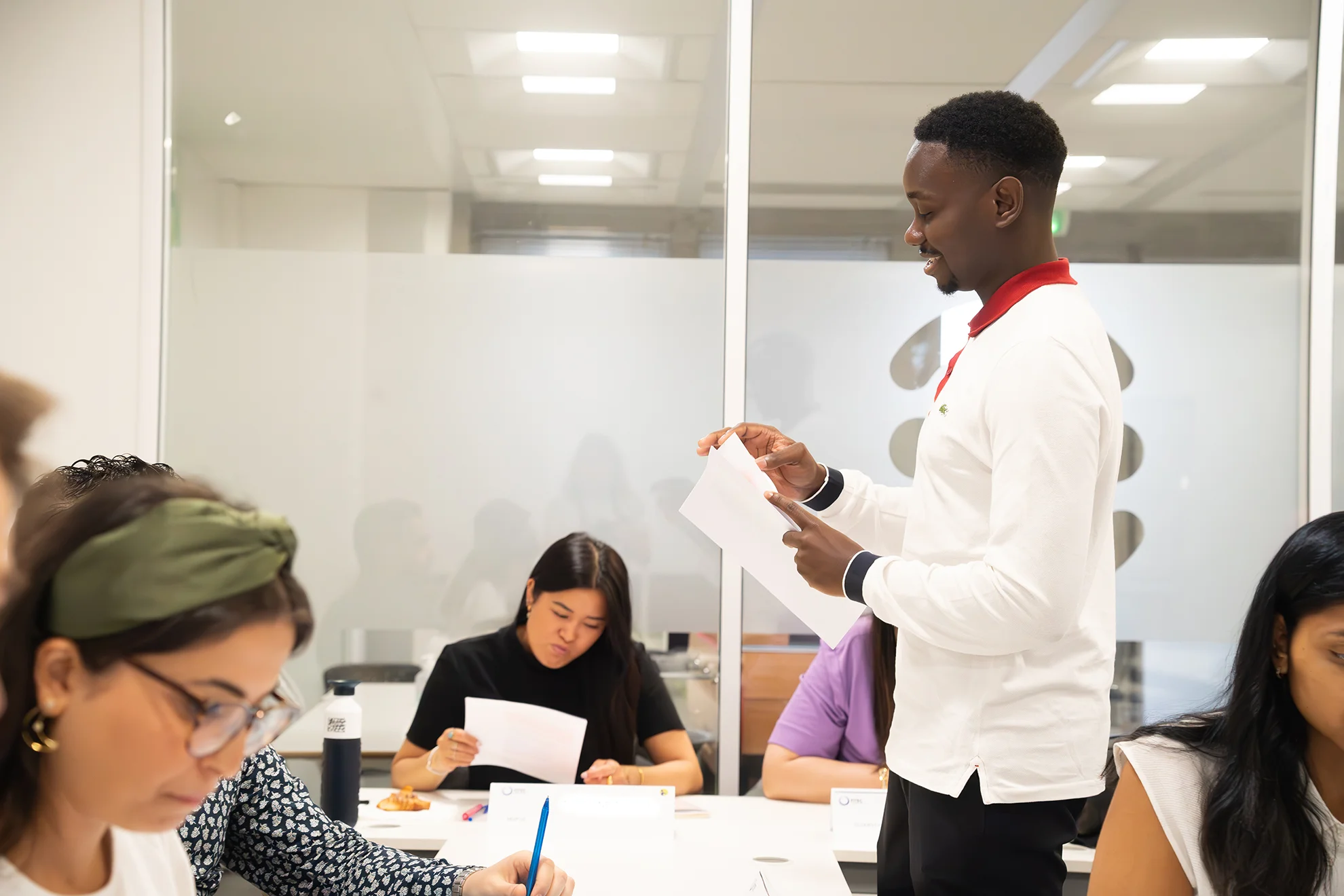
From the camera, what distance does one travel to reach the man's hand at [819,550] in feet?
4.58

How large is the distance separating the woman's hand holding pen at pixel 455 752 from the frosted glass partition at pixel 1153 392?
96 cm

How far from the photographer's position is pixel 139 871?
2.58ft

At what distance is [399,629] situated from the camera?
298cm

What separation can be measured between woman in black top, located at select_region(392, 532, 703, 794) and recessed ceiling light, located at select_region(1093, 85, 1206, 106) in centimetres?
193

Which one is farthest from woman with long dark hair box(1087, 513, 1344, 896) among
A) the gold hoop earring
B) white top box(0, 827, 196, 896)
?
the gold hoop earring

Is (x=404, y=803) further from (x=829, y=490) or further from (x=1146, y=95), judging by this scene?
(x=1146, y=95)

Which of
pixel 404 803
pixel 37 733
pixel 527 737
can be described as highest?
pixel 37 733

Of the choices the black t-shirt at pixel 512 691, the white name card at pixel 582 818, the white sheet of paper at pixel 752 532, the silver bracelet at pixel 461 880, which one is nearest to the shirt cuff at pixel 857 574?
the white sheet of paper at pixel 752 532

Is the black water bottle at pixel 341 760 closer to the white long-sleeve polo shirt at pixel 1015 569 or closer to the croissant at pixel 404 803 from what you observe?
the croissant at pixel 404 803

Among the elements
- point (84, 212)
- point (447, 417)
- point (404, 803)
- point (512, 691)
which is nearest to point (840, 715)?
point (512, 691)

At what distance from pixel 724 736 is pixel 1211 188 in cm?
211

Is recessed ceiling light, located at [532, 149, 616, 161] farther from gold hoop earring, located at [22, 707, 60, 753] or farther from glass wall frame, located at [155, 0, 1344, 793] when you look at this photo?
gold hoop earring, located at [22, 707, 60, 753]

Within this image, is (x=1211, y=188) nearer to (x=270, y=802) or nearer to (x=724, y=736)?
(x=724, y=736)

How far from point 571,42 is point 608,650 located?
1699 mm
